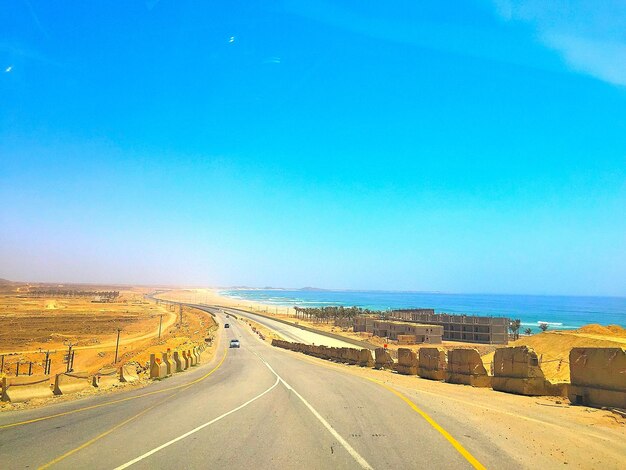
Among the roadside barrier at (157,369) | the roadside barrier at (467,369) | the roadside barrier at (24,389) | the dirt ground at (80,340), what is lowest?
the dirt ground at (80,340)

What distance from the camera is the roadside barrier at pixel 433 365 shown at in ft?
71.1

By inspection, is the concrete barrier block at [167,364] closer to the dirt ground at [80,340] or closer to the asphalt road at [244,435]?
the asphalt road at [244,435]

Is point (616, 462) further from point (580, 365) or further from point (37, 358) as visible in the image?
point (37, 358)

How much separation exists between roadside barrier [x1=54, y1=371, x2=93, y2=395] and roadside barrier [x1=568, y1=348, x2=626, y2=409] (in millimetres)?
19259

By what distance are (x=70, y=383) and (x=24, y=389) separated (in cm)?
237

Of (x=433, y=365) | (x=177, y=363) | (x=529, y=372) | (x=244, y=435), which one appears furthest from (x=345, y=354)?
(x=244, y=435)

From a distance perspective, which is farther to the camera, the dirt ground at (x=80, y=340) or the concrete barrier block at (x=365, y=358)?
the dirt ground at (x=80, y=340)

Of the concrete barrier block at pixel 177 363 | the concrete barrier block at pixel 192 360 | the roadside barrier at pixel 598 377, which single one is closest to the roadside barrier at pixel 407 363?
the roadside barrier at pixel 598 377

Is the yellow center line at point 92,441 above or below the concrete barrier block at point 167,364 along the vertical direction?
above

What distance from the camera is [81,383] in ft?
61.0

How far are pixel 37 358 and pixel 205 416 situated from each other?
5499cm

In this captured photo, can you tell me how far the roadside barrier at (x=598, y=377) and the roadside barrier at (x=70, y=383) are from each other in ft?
63.2

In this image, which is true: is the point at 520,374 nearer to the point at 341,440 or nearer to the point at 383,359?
the point at 341,440

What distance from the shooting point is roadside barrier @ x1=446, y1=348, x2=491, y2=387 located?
18.4m
